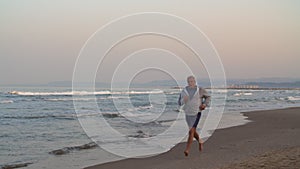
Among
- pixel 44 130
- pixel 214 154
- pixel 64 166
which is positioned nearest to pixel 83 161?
pixel 64 166

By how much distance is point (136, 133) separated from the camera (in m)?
17.2

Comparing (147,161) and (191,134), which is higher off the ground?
(191,134)

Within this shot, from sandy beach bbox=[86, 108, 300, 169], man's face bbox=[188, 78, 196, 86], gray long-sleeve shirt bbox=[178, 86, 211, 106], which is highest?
man's face bbox=[188, 78, 196, 86]

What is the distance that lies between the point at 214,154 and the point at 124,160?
2350 mm

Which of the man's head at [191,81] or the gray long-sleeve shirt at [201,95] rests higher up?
the man's head at [191,81]

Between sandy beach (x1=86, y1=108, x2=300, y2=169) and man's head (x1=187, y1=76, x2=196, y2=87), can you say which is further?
man's head (x1=187, y1=76, x2=196, y2=87)

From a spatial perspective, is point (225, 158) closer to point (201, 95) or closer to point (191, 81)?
point (201, 95)

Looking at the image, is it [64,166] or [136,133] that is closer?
[64,166]

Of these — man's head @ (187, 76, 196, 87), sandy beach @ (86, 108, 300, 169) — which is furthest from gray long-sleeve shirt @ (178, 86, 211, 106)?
sandy beach @ (86, 108, 300, 169)

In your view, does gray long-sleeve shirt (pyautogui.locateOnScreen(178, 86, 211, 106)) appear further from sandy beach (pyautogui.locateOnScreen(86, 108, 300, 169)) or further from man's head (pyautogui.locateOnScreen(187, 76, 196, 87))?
sandy beach (pyautogui.locateOnScreen(86, 108, 300, 169))

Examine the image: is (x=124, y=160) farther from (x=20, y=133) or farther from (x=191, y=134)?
(x=20, y=133)

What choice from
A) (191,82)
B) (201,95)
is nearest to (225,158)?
(201,95)

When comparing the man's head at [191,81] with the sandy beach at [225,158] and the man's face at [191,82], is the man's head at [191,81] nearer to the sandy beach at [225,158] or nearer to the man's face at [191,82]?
the man's face at [191,82]

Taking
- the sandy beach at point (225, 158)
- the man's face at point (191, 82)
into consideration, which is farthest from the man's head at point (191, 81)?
the sandy beach at point (225, 158)
